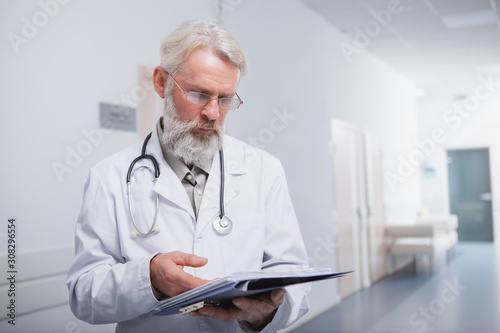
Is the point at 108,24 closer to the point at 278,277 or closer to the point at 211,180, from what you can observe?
the point at 211,180

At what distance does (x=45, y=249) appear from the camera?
2082mm

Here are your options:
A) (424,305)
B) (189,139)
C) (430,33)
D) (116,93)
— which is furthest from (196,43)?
(430,33)

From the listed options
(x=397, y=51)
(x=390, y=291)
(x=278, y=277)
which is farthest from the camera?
(x=397, y=51)

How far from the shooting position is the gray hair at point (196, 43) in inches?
50.5

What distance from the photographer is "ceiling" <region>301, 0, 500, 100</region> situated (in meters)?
4.80

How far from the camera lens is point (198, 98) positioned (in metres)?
1.29

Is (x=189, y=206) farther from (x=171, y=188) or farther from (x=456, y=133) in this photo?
(x=456, y=133)

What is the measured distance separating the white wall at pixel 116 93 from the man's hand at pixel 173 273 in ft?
3.67

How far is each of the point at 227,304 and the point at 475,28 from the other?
549cm

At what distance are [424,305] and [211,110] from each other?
14.5 ft

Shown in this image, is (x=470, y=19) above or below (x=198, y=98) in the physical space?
above

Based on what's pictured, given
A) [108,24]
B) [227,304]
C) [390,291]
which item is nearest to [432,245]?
[390,291]

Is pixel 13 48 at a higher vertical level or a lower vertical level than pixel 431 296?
higher

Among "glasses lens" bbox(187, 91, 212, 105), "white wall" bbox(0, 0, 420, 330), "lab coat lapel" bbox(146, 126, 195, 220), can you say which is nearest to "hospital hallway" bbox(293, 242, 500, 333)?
"white wall" bbox(0, 0, 420, 330)
